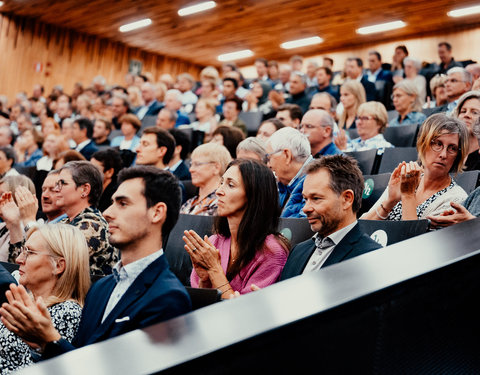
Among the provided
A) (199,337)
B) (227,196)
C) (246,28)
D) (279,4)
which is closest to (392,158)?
(227,196)

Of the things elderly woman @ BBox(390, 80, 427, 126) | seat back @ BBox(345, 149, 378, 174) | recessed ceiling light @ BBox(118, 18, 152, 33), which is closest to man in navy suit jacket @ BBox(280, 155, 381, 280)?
seat back @ BBox(345, 149, 378, 174)

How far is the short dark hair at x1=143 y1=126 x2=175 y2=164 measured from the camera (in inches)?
146

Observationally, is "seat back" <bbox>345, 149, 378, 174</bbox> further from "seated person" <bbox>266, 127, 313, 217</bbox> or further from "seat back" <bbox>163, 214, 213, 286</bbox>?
"seat back" <bbox>163, 214, 213, 286</bbox>

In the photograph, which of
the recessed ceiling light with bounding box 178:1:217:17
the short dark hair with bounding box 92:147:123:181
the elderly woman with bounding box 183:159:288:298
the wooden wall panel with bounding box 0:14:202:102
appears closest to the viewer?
the elderly woman with bounding box 183:159:288:298

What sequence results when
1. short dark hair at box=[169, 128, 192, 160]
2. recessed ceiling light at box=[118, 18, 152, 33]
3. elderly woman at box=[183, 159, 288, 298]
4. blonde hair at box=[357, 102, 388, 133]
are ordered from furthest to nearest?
recessed ceiling light at box=[118, 18, 152, 33] → short dark hair at box=[169, 128, 192, 160] → blonde hair at box=[357, 102, 388, 133] → elderly woman at box=[183, 159, 288, 298]

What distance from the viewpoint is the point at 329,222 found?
1.78 m

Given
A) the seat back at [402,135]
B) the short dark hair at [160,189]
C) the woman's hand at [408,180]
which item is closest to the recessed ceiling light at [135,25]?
the seat back at [402,135]

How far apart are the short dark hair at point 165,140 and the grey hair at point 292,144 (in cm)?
111

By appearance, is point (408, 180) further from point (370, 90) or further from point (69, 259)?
point (370, 90)

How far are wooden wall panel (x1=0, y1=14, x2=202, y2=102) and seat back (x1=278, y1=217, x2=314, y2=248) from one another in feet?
26.3

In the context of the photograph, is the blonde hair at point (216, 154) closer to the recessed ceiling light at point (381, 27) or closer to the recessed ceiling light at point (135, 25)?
the recessed ceiling light at point (381, 27)

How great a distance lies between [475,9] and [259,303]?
725 cm

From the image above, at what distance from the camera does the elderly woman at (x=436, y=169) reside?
2.22 m

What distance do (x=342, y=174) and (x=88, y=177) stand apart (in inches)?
52.0
